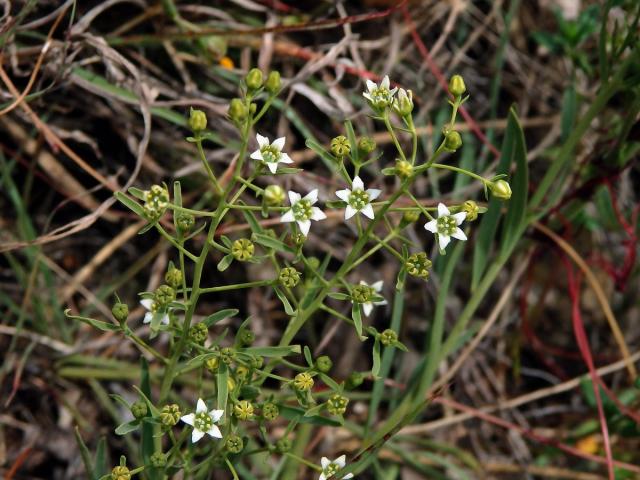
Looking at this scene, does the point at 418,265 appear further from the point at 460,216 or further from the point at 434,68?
the point at 434,68

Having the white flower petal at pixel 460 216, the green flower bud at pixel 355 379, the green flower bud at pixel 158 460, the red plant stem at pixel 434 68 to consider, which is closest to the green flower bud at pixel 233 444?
the green flower bud at pixel 158 460

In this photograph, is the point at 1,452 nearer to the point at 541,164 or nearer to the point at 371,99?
the point at 371,99

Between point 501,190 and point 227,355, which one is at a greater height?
point 501,190

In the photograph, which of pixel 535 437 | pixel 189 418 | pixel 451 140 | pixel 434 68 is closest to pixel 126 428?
pixel 189 418

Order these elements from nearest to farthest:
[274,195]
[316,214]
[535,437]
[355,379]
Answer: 1. [274,195]
2. [316,214]
3. [355,379]
4. [535,437]

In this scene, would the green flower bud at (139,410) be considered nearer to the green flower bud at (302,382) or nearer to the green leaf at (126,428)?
the green leaf at (126,428)

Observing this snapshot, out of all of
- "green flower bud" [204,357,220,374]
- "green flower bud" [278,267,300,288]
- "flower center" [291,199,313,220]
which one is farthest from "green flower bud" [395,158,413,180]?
"green flower bud" [204,357,220,374]
